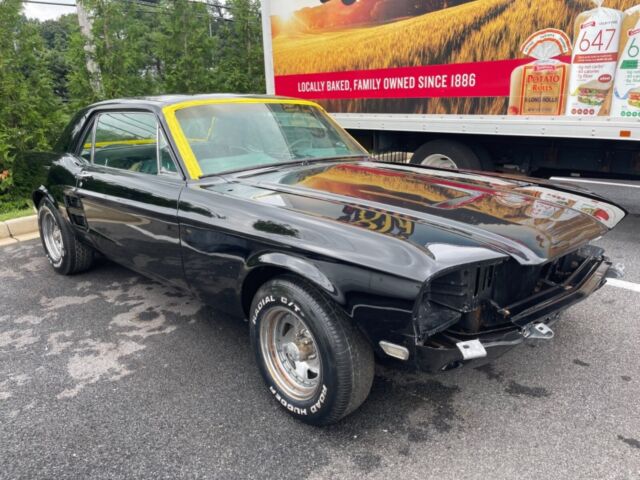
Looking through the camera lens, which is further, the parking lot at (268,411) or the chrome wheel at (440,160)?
the chrome wheel at (440,160)

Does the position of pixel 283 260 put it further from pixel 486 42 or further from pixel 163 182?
pixel 486 42

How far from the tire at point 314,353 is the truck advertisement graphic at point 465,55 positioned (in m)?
4.12

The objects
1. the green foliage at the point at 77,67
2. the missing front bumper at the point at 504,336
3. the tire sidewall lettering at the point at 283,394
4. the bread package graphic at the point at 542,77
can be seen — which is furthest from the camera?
the green foliage at the point at 77,67

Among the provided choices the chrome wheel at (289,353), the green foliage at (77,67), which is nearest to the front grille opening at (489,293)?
the chrome wheel at (289,353)

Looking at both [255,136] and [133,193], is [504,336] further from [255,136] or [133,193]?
[133,193]

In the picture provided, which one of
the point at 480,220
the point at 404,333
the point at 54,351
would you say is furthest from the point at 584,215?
the point at 54,351

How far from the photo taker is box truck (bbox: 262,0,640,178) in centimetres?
489

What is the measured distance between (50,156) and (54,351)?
2017 millimetres

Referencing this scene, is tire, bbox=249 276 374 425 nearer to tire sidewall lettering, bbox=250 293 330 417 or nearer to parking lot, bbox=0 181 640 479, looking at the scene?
tire sidewall lettering, bbox=250 293 330 417

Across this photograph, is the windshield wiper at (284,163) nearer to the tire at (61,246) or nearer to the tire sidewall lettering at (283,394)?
the tire sidewall lettering at (283,394)

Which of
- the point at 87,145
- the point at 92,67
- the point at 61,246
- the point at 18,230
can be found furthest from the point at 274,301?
the point at 92,67

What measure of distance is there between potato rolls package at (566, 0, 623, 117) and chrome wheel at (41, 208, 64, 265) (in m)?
5.16

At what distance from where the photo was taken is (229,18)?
11.9 meters

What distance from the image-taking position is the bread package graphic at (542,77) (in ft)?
16.7
